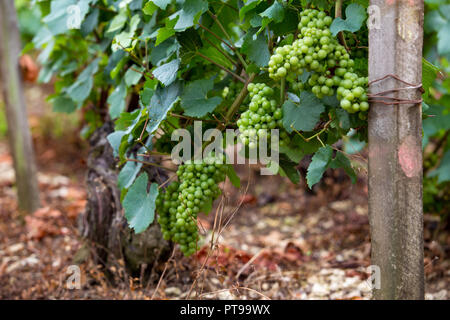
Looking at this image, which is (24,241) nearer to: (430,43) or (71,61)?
(71,61)

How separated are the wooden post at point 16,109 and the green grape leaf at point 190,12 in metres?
2.10

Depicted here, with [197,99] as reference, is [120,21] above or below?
above

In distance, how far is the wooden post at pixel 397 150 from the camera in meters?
1.08

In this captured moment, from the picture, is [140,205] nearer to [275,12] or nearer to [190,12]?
[190,12]

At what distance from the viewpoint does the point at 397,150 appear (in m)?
1.09

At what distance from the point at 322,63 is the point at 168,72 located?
47 cm

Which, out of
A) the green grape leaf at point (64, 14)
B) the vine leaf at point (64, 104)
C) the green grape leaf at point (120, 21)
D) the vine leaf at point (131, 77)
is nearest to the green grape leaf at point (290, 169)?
the vine leaf at point (131, 77)

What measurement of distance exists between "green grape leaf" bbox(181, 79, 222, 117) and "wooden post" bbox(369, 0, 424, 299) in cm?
53

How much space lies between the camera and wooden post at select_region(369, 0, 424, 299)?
3.54 feet

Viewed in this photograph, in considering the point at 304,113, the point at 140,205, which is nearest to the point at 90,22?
the point at 140,205

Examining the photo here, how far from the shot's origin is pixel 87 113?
2.37 metres

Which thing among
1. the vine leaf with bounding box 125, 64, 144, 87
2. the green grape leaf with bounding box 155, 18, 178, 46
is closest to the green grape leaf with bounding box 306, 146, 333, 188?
the green grape leaf with bounding box 155, 18, 178, 46

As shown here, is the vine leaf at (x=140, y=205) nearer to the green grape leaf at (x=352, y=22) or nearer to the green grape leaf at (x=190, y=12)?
the green grape leaf at (x=190, y=12)
